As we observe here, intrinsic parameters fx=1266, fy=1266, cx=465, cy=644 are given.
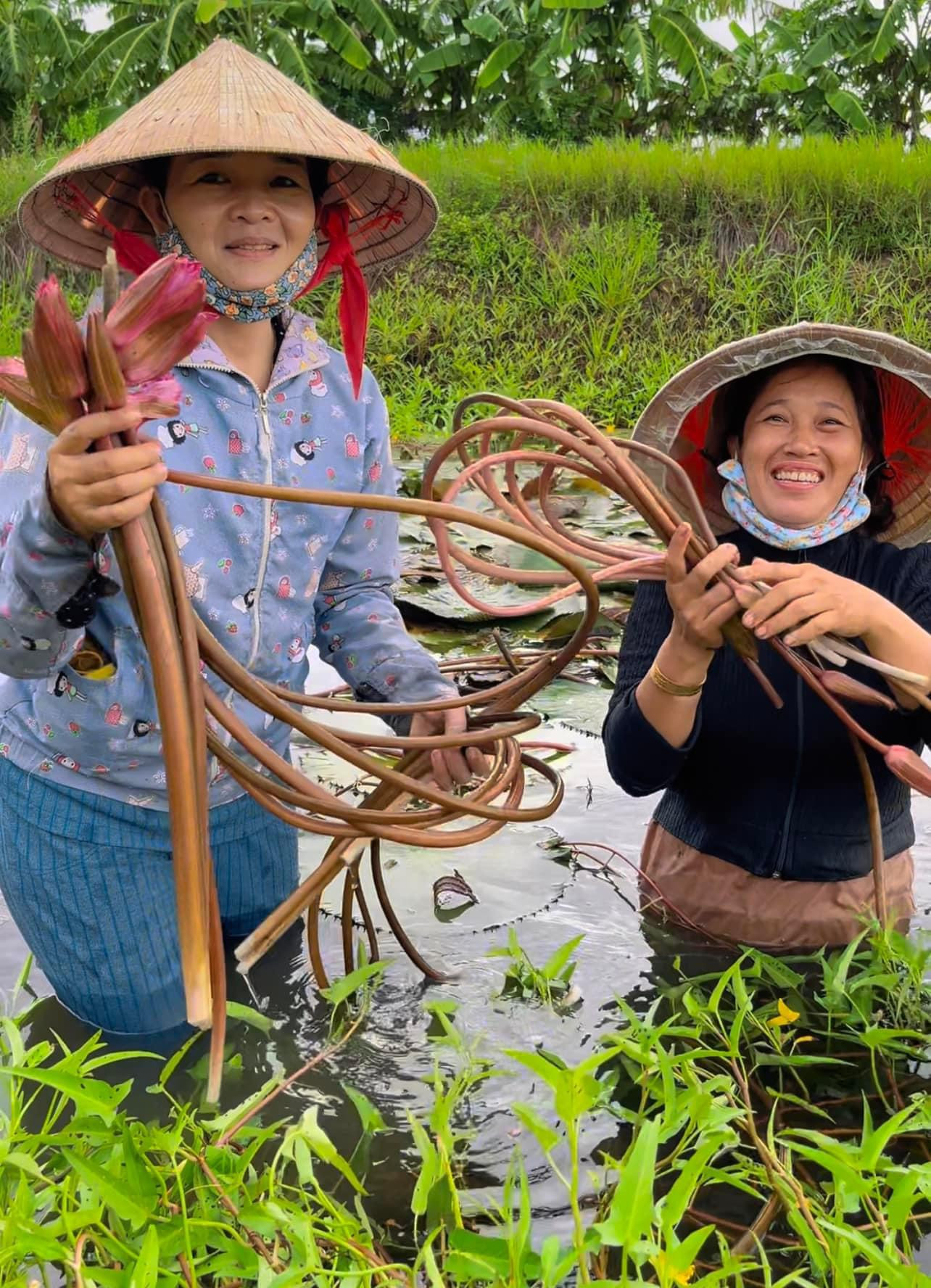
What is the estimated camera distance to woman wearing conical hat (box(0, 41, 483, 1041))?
1.60 m

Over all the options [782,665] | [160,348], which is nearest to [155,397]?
[160,348]

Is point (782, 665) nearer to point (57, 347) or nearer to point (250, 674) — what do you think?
point (250, 674)

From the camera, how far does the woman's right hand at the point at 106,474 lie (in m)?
1.01

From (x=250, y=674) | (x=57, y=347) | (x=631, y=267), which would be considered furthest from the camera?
(x=631, y=267)

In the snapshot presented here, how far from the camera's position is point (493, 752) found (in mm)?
1679

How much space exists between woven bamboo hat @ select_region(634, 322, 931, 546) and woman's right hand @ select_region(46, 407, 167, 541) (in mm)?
905

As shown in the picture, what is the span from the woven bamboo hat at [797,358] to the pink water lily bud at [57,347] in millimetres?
965

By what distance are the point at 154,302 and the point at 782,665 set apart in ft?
4.02

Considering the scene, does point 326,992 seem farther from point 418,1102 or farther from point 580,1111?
point 580,1111

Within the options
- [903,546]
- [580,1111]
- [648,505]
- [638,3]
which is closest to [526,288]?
[903,546]

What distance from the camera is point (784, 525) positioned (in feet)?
5.94

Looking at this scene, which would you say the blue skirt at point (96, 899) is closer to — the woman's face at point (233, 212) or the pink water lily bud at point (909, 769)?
the woman's face at point (233, 212)

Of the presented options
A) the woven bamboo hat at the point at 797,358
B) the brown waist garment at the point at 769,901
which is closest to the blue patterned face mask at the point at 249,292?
the woven bamboo hat at the point at 797,358

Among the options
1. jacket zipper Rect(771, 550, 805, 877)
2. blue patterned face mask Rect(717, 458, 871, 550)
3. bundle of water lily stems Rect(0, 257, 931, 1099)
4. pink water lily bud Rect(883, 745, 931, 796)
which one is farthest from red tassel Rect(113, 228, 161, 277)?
pink water lily bud Rect(883, 745, 931, 796)
